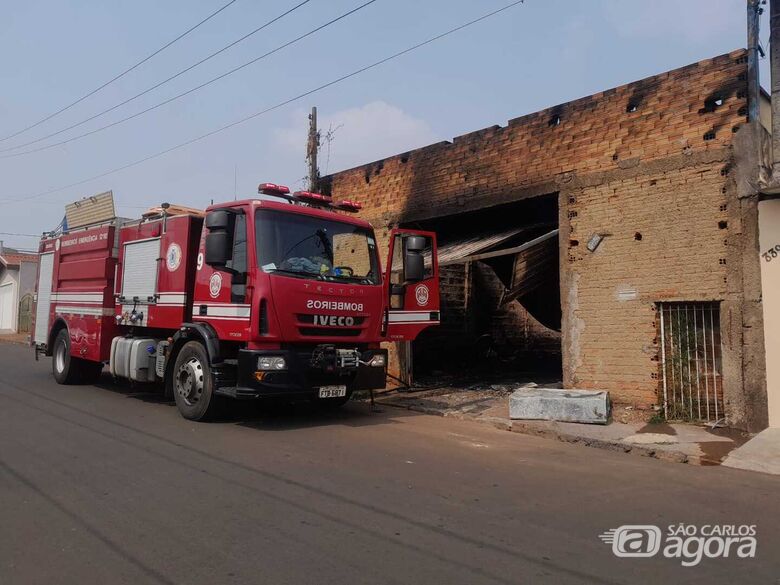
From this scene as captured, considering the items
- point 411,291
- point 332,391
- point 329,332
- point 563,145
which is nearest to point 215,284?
point 329,332

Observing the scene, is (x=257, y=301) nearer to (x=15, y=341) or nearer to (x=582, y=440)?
(x=582, y=440)

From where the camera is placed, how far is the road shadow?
8617mm

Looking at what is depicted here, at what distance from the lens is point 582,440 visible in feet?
25.8

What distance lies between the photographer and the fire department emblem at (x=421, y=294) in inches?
381

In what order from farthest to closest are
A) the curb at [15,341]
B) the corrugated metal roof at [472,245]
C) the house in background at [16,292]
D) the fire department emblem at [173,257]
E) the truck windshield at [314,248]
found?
1. the house in background at [16,292]
2. the curb at [15,341]
3. the corrugated metal roof at [472,245]
4. the fire department emblem at [173,257]
5. the truck windshield at [314,248]

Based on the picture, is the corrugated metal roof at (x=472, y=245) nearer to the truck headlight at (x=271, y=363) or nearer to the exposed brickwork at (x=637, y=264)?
the exposed brickwork at (x=637, y=264)

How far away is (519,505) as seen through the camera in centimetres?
502

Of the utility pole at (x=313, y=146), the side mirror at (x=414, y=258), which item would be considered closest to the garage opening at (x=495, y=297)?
the side mirror at (x=414, y=258)

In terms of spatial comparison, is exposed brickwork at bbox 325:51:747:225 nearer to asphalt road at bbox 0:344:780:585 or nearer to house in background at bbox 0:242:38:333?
asphalt road at bbox 0:344:780:585

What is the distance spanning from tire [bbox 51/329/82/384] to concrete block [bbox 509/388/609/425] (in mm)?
8843

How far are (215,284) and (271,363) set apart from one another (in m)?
1.53

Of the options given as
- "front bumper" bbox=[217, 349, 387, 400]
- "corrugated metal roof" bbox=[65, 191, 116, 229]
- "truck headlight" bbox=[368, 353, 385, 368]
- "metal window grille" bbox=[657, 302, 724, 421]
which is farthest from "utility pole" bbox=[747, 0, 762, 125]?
"corrugated metal roof" bbox=[65, 191, 116, 229]

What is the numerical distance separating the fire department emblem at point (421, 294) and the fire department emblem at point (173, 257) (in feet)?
12.1

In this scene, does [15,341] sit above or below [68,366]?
above
